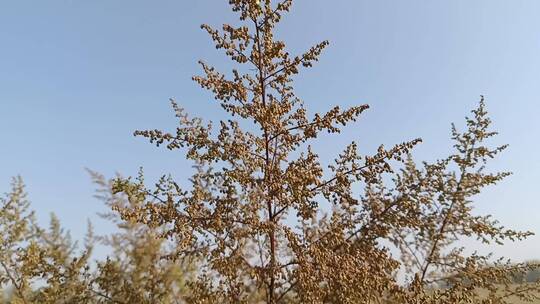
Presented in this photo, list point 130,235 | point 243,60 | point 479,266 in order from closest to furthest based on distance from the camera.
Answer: point 130,235 < point 243,60 < point 479,266

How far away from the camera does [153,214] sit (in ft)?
21.1

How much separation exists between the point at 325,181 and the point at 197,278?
228cm

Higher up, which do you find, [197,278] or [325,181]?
[325,181]

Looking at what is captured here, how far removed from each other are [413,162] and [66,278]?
6.36 metres

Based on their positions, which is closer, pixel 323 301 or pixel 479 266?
pixel 323 301

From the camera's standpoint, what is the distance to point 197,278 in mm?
6676

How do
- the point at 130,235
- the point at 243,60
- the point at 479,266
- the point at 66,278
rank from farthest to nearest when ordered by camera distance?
the point at 479,266
the point at 243,60
the point at 66,278
the point at 130,235

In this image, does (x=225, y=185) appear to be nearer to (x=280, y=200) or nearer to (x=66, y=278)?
(x=280, y=200)

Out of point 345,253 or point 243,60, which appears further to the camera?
point 243,60

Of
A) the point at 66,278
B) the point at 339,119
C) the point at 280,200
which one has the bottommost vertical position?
the point at 66,278

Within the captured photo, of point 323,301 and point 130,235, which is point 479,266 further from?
point 130,235

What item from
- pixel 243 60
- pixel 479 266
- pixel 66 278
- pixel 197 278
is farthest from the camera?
pixel 479 266

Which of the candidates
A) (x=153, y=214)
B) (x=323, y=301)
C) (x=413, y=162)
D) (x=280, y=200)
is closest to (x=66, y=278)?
(x=153, y=214)

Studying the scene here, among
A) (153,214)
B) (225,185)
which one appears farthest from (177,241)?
(225,185)
